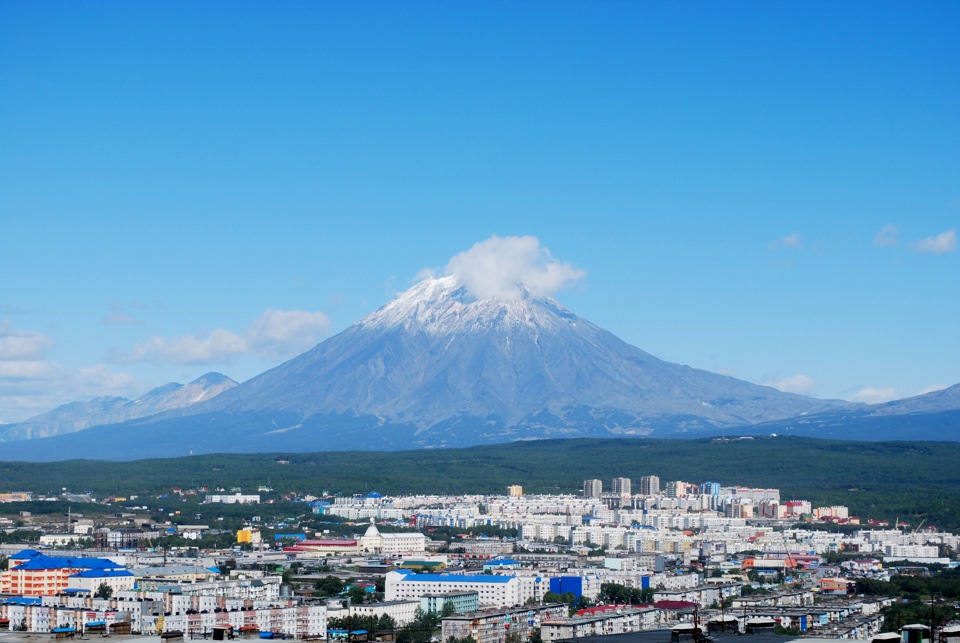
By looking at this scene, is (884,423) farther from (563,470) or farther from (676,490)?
(676,490)

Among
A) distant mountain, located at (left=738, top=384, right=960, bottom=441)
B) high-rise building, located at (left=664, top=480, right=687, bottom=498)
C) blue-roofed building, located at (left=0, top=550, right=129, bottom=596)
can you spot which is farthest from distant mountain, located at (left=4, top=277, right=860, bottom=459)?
blue-roofed building, located at (left=0, top=550, right=129, bottom=596)

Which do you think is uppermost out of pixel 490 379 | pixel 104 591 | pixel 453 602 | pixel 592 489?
pixel 490 379

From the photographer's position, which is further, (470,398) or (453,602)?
(470,398)

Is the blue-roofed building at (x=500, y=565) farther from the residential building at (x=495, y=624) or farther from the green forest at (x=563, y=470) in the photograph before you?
the green forest at (x=563, y=470)

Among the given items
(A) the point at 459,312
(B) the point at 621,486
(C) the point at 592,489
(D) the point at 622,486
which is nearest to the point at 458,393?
(A) the point at 459,312

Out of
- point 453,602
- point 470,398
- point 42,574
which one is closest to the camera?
point 453,602

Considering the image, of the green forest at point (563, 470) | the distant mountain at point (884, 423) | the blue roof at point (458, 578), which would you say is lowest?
the blue roof at point (458, 578)

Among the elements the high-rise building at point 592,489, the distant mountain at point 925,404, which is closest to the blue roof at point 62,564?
the high-rise building at point 592,489

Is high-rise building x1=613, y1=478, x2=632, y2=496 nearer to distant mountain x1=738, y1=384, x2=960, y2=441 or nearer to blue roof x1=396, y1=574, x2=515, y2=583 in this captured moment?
blue roof x1=396, y1=574, x2=515, y2=583
